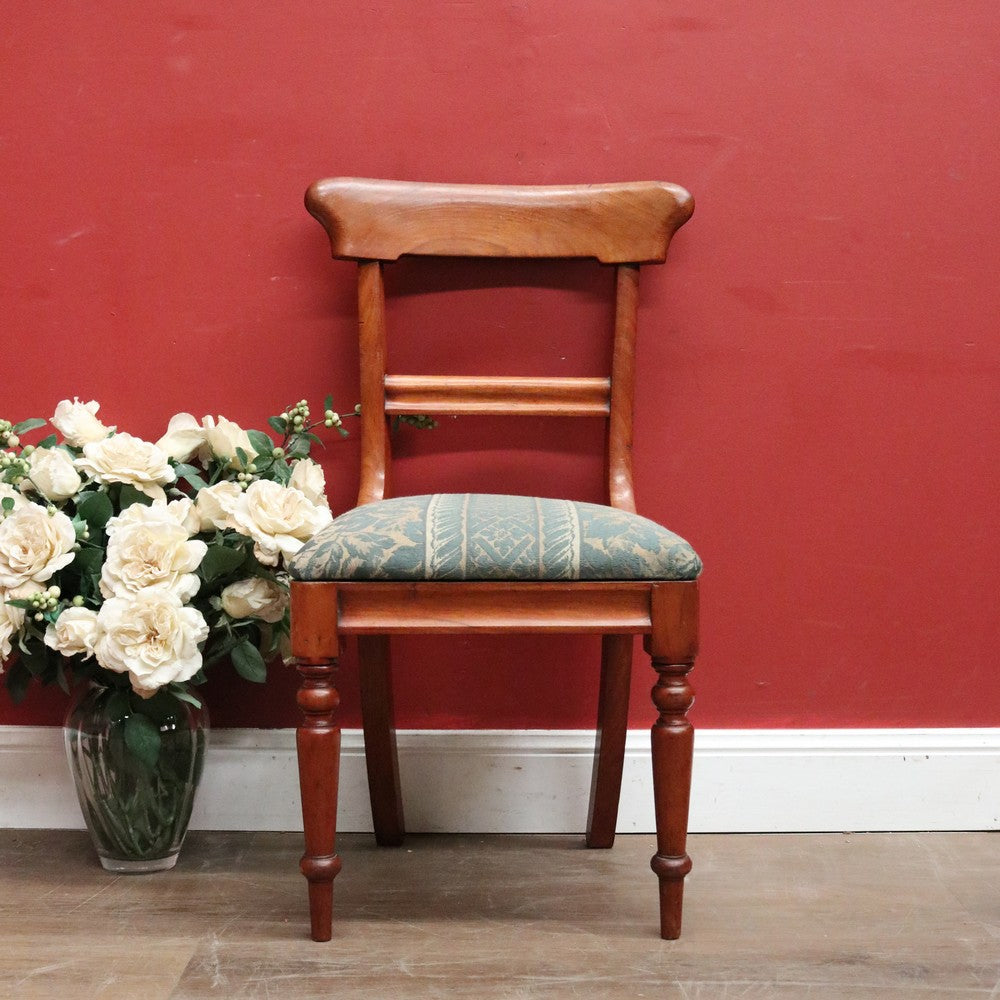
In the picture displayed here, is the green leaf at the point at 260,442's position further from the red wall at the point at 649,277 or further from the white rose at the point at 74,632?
the white rose at the point at 74,632

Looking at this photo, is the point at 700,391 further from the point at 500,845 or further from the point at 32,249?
the point at 32,249

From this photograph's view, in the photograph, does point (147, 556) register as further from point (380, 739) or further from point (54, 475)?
point (380, 739)

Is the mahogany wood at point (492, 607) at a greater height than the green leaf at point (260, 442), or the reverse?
the green leaf at point (260, 442)

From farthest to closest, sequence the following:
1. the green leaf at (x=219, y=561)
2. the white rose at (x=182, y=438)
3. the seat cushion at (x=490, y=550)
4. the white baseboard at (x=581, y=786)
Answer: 1. the white baseboard at (x=581, y=786)
2. the white rose at (x=182, y=438)
3. the green leaf at (x=219, y=561)
4. the seat cushion at (x=490, y=550)

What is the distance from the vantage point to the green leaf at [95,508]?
4.44 ft

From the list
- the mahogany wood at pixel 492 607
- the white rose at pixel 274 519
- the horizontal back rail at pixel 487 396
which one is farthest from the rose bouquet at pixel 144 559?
the mahogany wood at pixel 492 607

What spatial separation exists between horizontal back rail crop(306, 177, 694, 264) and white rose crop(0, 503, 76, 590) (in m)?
0.51

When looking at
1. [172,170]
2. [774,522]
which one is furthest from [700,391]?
[172,170]

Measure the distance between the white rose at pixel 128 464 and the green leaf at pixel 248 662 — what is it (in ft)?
0.75

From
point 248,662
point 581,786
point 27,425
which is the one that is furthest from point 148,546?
point 581,786

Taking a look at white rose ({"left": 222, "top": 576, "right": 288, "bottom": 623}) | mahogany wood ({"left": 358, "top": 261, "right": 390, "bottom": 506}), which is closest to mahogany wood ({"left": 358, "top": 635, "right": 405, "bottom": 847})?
white rose ({"left": 222, "top": 576, "right": 288, "bottom": 623})

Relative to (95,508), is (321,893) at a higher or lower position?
lower

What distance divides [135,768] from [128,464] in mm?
396

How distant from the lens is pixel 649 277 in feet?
5.01
